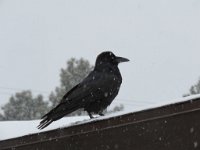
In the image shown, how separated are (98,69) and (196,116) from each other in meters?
3.26

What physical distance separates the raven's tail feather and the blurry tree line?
89.5 feet

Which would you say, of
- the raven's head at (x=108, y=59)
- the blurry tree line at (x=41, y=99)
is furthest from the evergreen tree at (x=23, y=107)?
the raven's head at (x=108, y=59)

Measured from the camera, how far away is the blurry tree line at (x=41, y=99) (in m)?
34.0

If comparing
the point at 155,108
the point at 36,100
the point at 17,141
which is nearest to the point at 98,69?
the point at 17,141

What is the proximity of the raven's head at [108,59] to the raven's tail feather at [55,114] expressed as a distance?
1.26 metres

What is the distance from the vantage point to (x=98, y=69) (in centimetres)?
684

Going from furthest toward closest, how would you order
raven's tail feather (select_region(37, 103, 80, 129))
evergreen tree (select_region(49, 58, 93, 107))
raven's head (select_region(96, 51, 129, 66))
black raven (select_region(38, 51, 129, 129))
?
1. evergreen tree (select_region(49, 58, 93, 107))
2. raven's head (select_region(96, 51, 129, 66))
3. black raven (select_region(38, 51, 129, 129))
4. raven's tail feather (select_region(37, 103, 80, 129))

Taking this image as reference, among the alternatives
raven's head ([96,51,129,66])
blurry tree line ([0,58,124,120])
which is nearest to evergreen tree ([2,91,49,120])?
blurry tree line ([0,58,124,120])

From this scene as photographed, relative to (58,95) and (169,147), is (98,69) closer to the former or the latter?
(169,147)

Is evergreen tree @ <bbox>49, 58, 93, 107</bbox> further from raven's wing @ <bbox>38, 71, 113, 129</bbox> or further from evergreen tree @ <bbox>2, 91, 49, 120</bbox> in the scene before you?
raven's wing @ <bbox>38, 71, 113, 129</bbox>

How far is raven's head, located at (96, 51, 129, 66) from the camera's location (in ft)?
22.9

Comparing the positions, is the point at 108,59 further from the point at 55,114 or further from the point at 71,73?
the point at 71,73

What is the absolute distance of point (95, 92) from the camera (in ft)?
20.2

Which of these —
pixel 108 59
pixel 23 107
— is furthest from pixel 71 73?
pixel 108 59
